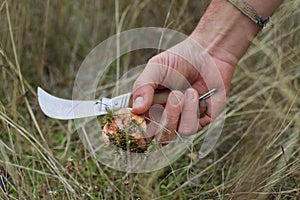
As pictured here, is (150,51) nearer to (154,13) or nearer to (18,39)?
(154,13)

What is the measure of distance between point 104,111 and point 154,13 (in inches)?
44.9

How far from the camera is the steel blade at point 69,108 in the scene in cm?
131

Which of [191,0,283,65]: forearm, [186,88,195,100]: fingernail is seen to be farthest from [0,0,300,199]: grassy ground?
[186,88,195,100]: fingernail

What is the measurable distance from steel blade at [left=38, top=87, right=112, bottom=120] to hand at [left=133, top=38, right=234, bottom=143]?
0.37 ft

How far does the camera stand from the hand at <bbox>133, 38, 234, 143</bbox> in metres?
1.26

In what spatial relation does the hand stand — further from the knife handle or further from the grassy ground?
the grassy ground

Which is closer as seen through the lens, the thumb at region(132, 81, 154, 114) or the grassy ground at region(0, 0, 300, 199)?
the thumb at region(132, 81, 154, 114)

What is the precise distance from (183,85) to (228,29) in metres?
0.21

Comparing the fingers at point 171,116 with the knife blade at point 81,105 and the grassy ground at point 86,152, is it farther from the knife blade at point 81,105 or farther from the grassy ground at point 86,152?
the grassy ground at point 86,152

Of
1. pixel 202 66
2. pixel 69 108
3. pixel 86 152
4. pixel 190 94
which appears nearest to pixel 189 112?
pixel 190 94

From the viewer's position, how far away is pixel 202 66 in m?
1.43

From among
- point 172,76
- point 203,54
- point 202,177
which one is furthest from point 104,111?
point 202,177

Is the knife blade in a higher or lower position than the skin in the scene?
lower

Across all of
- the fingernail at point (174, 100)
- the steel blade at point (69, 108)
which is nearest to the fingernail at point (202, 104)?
the fingernail at point (174, 100)
